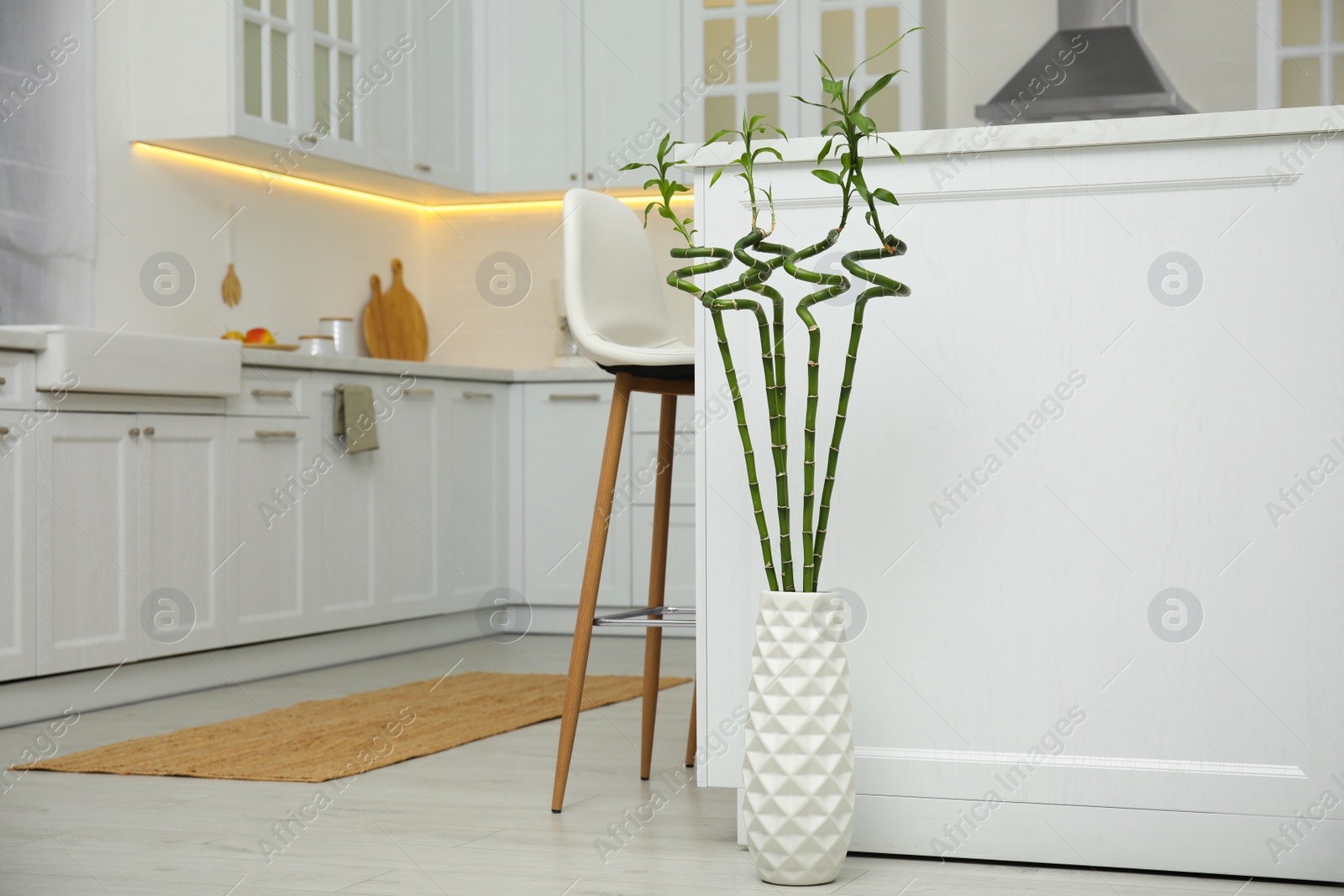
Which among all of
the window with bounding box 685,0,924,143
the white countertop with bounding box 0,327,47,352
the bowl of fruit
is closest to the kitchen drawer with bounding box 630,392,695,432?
the window with bounding box 685,0,924,143

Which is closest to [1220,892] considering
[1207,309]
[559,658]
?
[1207,309]

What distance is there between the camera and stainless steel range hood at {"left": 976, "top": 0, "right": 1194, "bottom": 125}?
5.54m

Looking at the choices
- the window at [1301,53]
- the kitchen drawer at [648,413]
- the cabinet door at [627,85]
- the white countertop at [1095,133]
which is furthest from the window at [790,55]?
the white countertop at [1095,133]

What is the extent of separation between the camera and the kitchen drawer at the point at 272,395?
4.20m

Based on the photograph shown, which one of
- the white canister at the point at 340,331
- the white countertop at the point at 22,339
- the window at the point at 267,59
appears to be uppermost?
the window at the point at 267,59

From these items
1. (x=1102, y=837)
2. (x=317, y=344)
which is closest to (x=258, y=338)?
(x=317, y=344)

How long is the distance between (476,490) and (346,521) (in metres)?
0.83

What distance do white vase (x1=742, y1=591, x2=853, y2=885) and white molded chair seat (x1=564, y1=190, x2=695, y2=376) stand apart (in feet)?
1.99

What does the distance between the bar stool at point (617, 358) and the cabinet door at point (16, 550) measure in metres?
1.56

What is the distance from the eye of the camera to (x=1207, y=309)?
210cm

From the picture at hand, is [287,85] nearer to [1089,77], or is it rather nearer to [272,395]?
[272,395]

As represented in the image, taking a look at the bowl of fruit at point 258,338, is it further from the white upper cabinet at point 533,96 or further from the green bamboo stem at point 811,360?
the green bamboo stem at point 811,360

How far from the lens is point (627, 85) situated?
5688mm

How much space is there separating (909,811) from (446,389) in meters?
3.32
